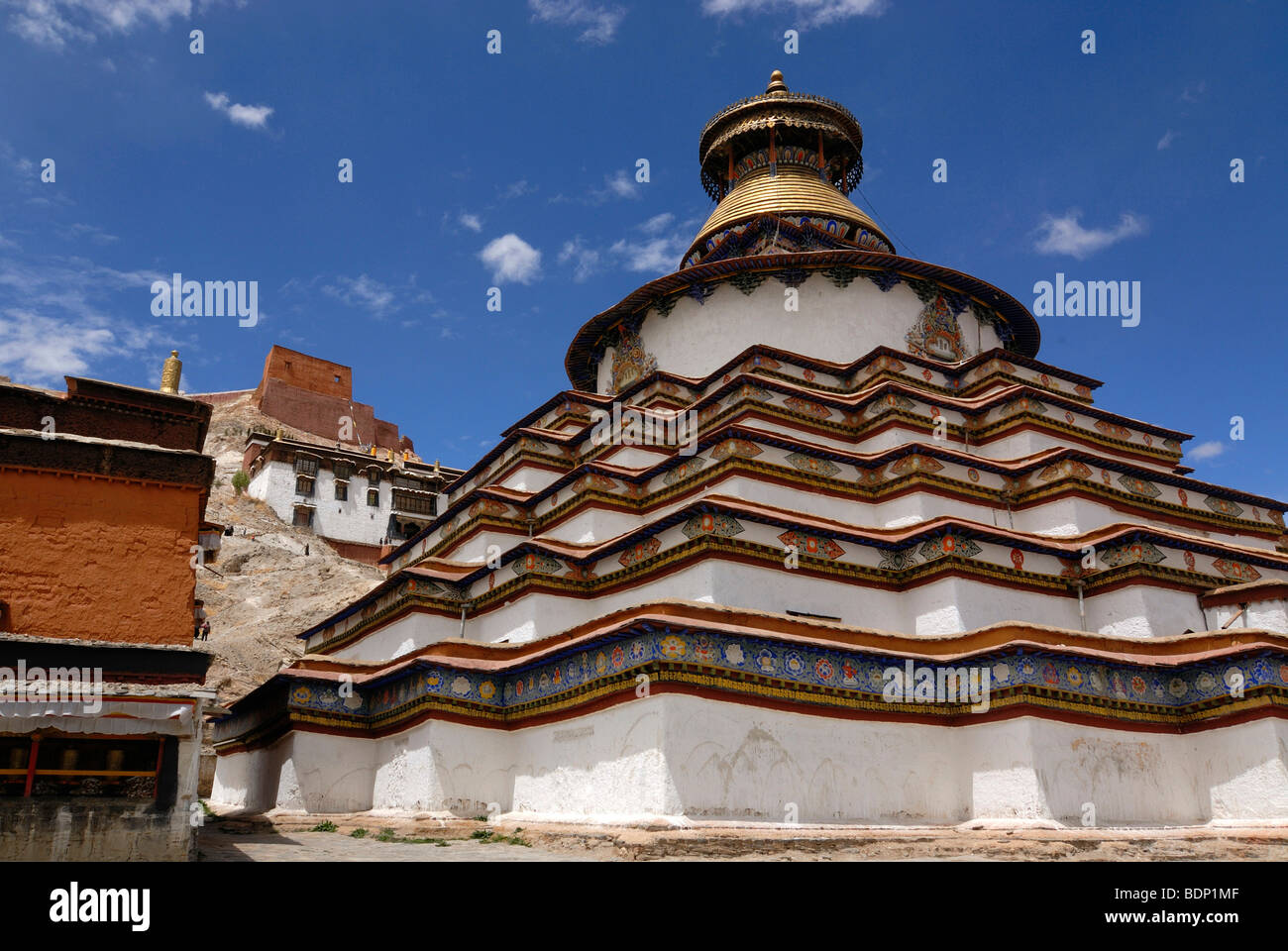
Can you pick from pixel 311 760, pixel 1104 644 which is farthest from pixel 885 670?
pixel 311 760

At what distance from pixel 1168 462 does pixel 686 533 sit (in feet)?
32.1

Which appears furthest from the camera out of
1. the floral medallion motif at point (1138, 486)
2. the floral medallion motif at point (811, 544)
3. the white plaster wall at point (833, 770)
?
the floral medallion motif at point (1138, 486)

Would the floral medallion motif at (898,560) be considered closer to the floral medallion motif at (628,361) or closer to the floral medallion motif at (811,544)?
the floral medallion motif at (811,544)

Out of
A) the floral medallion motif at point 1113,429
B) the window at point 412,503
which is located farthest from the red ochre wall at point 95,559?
the window at point 412,503

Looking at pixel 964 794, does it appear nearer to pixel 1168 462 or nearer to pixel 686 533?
pixel 686 533

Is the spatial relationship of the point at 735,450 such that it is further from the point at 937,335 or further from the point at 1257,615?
the point at 937,335

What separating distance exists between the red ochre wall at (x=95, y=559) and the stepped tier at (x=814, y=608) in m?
3.83

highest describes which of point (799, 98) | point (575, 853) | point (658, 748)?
point (799, 98)

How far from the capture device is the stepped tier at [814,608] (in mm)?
10938

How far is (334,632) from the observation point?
18.2m

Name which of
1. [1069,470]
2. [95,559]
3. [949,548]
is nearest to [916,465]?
[949,548]

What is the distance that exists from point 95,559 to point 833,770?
758 centimetres

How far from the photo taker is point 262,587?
32.1 meters

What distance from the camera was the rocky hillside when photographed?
24672 mm
